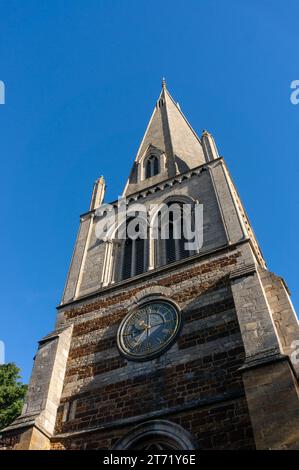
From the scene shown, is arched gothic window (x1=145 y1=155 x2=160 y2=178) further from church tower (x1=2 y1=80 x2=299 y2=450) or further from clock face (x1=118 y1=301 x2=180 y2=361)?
clock face (x1=118 y1=301 x2=180 y2=361)

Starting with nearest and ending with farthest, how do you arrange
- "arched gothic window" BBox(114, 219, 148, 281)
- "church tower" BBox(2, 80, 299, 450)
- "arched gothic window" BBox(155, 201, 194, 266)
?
1. "church tower" BBox(2, 80, 299, 450)
2. "arched gothic window" BBox(155, 201, 194, 266)
3. "arched gothic window" BBox(114, 219, 148, 281)

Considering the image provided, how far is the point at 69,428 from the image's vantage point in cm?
1165

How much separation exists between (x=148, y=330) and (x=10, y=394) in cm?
1146

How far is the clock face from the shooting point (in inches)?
494

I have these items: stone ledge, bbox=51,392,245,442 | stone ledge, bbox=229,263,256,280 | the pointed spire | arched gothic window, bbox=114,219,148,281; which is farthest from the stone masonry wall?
the pointed spire

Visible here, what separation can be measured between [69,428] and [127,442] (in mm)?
2050

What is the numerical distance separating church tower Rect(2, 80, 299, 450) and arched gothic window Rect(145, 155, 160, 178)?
6.76m

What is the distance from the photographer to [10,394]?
21344mm

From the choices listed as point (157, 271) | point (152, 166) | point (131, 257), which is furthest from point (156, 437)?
point (152, 166)

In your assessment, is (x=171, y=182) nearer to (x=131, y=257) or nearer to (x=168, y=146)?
(x=131, y=257)

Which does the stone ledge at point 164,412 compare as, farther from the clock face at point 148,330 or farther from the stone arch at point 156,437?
the clock face at point 148,330

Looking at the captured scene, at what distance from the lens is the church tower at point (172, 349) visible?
9.60 m

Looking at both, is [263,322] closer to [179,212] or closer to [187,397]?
[187,397]
